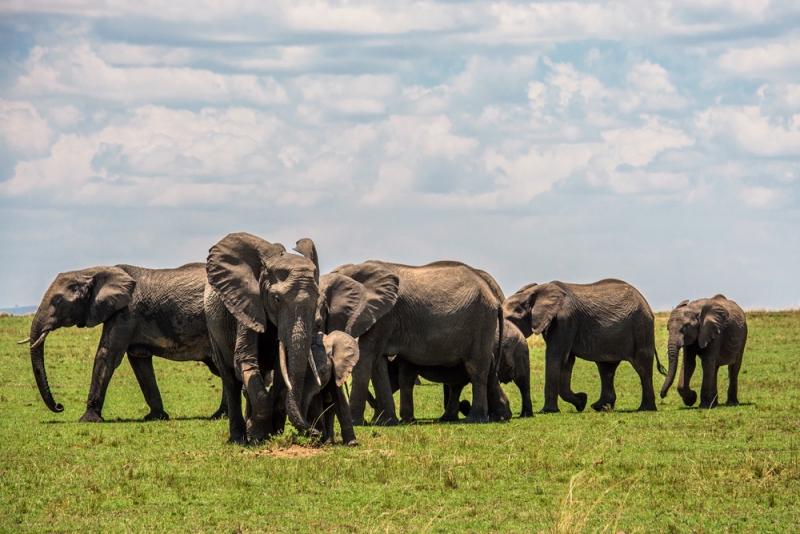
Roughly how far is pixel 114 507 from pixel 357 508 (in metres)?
2.56

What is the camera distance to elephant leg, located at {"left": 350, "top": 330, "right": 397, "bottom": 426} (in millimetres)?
19844

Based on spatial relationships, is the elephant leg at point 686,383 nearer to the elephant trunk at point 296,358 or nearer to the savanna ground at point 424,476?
the savanna ground at point 424,476

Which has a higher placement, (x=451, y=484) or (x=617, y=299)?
(x=617, y=299)

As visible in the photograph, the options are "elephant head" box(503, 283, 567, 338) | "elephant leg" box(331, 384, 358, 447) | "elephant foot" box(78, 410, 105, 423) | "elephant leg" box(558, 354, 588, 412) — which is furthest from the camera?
"elephant head" box(503, 283, 567, 338)

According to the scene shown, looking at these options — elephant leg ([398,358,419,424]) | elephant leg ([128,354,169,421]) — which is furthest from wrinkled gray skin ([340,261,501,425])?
elephant leg ([128,354,169,421])

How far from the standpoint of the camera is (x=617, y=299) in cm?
2519

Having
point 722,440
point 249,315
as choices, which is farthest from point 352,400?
point 722,440

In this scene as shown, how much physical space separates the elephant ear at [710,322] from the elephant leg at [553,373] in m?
2.94

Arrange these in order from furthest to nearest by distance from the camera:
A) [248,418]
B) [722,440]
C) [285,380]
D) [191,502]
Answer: [722,440] < [248,418] < [285,380] < [191,502]

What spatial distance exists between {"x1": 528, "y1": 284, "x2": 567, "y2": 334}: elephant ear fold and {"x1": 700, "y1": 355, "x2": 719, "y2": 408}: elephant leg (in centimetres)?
330

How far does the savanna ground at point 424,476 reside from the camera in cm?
1164

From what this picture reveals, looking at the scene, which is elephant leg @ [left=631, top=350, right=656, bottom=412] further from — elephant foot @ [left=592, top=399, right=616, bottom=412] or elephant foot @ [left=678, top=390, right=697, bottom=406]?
elephant foot @ [left=678, top=390, right=697, bottom=406]

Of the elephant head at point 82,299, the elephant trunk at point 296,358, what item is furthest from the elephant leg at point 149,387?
the elephant trunk at point 296,358

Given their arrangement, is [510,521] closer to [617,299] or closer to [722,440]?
[722,440]
